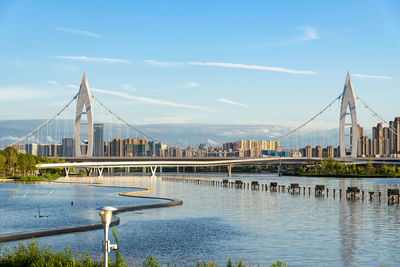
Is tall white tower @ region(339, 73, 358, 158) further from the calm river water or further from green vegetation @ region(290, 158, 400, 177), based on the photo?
the calm river water

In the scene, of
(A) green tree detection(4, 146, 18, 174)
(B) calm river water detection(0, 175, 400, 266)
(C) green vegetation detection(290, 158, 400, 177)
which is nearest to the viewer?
(B) calm river water detection(0, 175, 400, 266)

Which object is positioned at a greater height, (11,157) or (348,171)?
(11,157)

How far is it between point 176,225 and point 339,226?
10.6 m

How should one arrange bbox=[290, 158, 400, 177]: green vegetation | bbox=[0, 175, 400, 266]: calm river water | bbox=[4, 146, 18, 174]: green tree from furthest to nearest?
bbox=[290, 158, 400, 177]: green vegetation, bbox=[4, 146, 18, 174]: green tree, bbox=[0, 175, 400, 266]: calm river water

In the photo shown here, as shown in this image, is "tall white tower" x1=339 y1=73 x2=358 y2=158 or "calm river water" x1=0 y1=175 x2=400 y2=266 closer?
"calm river water" x1=0 y1=175 x2=400 y2=266

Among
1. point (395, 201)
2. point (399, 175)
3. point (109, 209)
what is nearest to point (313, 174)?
point (399, 175)

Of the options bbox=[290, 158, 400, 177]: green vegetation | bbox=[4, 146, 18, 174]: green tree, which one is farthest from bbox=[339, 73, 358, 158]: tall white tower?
bbox=[4, 146, 18, 174]: green tree

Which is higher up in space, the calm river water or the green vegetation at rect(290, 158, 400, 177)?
the green vegetation at rect(290, 158, 400, 177)

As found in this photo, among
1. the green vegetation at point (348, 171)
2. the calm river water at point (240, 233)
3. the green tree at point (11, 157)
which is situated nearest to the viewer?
the calm river water at point (240, 233)

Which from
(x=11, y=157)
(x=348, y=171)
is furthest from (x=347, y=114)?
(x=11, y=157)

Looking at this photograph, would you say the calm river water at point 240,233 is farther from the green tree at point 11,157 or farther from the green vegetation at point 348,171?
the green vegetation at point 348,171

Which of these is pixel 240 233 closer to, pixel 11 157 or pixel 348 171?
pixel 11 157

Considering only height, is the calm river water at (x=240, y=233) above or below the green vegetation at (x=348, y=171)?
below

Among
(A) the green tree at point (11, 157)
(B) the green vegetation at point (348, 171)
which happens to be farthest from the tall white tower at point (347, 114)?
(A) the green tree at point (11, 157)
